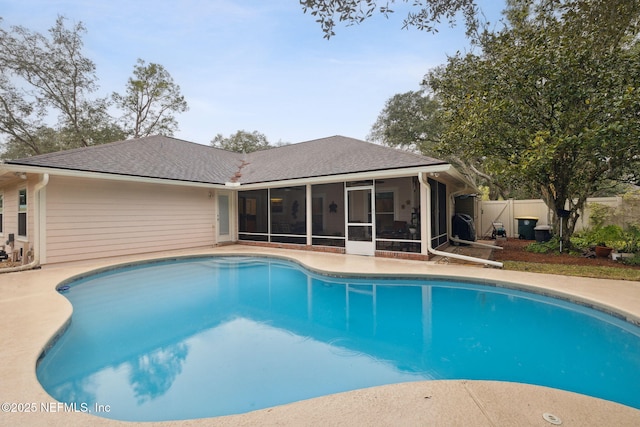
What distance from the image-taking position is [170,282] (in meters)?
7.07

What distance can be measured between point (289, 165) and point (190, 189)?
402 centimetres

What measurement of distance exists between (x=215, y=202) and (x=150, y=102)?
14.9 metres

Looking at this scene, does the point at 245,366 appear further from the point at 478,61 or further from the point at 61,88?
the point at 61,88

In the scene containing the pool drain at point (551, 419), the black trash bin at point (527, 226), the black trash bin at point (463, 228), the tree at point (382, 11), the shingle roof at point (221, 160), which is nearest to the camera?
the pool drain at point (551, 419)

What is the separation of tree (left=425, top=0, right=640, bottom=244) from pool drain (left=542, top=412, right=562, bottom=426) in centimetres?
644

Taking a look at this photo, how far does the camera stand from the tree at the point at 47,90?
54.2ft

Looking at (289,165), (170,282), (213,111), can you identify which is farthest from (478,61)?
(213,111)

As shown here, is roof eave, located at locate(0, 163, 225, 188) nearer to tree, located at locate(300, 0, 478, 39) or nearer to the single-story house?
the single-story house

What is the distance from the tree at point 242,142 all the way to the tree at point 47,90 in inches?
415

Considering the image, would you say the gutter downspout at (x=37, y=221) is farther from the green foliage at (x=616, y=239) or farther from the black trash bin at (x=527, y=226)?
the black trash bin at (x=527, y=226)

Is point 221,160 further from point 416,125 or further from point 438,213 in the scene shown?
point 416,125

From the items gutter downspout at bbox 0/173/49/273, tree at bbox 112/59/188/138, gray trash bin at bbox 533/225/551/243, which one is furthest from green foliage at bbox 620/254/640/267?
tree at bbox 112/59/188/138

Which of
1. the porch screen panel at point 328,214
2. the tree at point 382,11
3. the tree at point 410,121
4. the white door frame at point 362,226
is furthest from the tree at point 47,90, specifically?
the tree at point 382,11

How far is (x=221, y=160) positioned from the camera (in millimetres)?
14516
